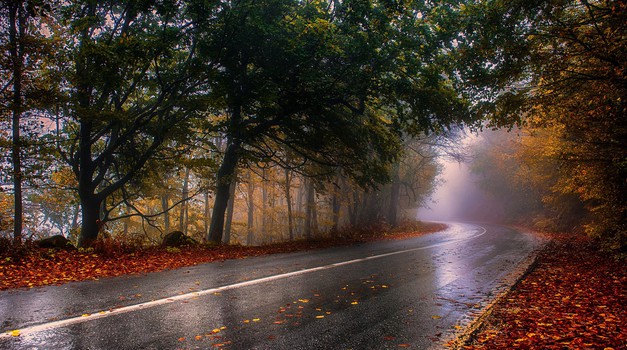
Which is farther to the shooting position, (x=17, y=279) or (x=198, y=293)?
(x=17, y=279)

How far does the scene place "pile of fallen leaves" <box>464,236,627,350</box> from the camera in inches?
155

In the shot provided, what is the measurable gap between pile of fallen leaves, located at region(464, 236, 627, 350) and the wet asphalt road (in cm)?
39

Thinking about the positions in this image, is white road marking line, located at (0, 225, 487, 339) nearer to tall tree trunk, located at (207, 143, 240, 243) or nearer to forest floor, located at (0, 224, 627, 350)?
forest floor, located at (0, 224, 627, 350)

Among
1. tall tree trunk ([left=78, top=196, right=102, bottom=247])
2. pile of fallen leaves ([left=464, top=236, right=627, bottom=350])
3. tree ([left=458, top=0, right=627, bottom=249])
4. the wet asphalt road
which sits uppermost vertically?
tree ([left=458, top=0, right=627, bottom=249])

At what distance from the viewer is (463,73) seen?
1038 centimetres

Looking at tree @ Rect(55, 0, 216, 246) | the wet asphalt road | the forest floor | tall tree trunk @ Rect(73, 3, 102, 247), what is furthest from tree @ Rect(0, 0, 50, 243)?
the wet asphalt road

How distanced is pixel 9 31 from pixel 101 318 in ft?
33.7

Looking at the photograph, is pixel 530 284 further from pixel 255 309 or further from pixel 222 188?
pixel 222 188

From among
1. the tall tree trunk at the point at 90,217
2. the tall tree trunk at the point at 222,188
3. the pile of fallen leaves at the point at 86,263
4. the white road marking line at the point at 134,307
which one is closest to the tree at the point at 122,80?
the tall tree trunk at the point at 90,217

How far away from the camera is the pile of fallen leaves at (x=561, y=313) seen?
155 inches

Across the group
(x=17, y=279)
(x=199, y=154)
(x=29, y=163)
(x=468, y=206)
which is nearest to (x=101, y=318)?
(x=17, y=279)

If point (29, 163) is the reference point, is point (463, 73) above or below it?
above

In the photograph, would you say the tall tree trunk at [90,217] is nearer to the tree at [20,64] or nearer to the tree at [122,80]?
the tree at [122,80]

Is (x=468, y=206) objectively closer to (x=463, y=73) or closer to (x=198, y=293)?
(x=463, y=73)
